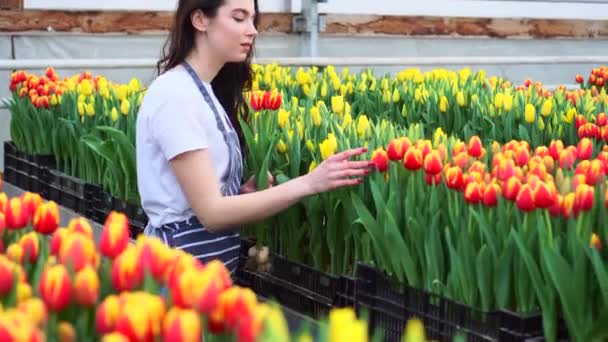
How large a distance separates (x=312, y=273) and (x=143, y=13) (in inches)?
249

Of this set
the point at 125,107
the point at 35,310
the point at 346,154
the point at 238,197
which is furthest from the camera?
the point at 125,107

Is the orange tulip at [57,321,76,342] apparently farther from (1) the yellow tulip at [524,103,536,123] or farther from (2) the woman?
(1) the yellow tulip at [524,103,536,123]

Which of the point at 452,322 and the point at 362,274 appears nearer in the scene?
the point at 452,322

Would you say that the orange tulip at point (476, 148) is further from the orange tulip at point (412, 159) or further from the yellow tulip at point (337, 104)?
the yellow tulip at point (337, 104)

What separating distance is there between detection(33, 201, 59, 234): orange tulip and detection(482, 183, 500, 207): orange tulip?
1.11 m

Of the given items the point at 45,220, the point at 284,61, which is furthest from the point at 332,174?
the point at 284,61

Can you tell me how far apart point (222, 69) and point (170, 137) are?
494mm

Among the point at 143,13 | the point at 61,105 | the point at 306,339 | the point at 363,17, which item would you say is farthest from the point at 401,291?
the point at 363,17

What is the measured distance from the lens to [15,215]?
6.33 ft

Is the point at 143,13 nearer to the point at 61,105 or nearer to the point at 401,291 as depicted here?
the point at 61,105

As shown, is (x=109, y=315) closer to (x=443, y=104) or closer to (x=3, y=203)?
(x=3, y=203)

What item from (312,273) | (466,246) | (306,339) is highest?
(306,339)

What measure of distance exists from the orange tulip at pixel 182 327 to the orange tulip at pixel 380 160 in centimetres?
177

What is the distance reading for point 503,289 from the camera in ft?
8.07
